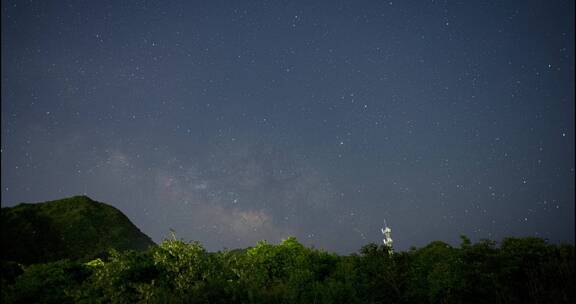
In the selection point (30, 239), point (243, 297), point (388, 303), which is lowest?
point (388, 303)

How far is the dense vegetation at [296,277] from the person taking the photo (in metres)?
15.0

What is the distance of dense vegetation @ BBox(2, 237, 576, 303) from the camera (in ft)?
49.1

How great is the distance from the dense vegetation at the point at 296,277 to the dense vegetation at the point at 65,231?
35.3m

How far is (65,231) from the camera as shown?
6800cm

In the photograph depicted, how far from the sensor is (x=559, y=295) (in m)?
13.2

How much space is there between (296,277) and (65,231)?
60798 millimetres

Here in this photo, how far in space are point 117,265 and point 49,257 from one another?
5111 centimetres

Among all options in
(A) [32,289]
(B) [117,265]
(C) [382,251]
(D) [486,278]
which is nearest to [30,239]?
(A) [32,289]

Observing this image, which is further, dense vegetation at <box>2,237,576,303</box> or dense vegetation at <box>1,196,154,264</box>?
dense vegetation at <box>1,196,154,264</box>

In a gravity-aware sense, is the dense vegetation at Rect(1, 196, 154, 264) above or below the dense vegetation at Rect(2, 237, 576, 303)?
above

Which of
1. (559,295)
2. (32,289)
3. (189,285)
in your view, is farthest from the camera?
(32,289)

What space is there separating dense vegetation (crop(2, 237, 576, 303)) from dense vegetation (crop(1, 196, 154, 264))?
35.3 metres

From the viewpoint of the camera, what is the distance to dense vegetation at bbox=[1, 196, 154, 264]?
58844mm

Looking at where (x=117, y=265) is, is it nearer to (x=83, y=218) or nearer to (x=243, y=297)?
(x=243, y=297)
